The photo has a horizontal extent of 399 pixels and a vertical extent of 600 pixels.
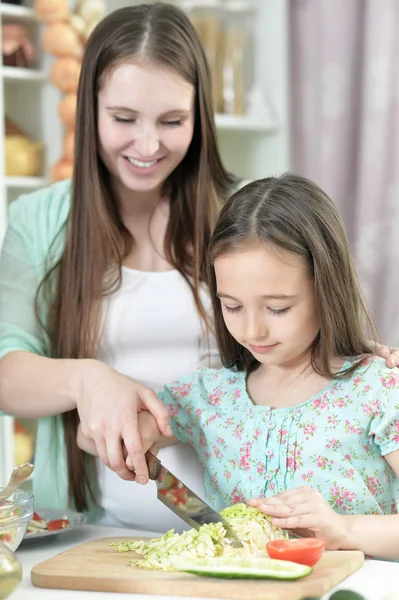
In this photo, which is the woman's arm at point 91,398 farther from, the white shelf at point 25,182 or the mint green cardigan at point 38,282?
→ the white shelf at point 25,182

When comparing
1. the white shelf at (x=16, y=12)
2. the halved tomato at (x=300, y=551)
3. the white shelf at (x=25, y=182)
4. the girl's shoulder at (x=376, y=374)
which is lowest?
the halved tomato at (x=300, y=551)

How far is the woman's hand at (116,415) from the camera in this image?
56.7 inches

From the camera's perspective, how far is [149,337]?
182 centimetres

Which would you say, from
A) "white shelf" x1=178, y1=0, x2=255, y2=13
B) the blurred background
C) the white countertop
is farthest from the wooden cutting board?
"white shelf" x1=178, y1=0, x2=255, y2=13

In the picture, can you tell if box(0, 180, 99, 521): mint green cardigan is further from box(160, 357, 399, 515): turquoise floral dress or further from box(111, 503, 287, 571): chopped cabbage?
box(111, 503, 287, 571): chopped cabbage

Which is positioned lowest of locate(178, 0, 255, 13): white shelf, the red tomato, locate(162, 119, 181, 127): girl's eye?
the red tomato

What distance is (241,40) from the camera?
3.42 metres

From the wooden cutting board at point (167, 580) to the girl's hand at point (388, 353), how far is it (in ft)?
1.13

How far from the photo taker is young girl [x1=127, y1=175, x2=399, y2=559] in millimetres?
1443

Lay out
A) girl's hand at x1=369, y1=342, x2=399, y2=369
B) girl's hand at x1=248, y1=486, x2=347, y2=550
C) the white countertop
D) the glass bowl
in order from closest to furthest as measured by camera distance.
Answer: the glass bowl < the white countertop < girl's hand at x1=248, y1=486, x2=347, y2=550 < girl's hand at x1=369, y1=342, x2=399, y2=369

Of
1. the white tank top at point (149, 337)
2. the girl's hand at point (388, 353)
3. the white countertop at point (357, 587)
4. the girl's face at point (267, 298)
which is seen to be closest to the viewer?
the white countertop at point (357, 587)

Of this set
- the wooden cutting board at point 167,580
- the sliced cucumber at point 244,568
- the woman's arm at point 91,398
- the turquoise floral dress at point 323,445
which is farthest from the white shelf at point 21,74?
the sliced cucumber at point 244,568

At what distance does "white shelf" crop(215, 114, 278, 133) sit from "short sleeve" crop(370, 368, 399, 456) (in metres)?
1.99

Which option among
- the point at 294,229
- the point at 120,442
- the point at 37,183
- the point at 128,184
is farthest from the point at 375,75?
the point at 120,442
